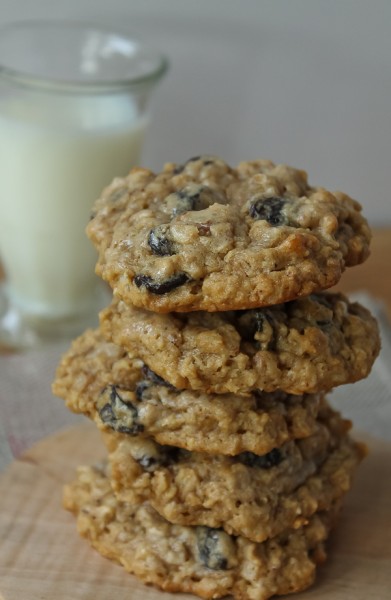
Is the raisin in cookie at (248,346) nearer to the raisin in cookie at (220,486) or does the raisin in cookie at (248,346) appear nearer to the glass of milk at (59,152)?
the raisin in cookie at (220,486)

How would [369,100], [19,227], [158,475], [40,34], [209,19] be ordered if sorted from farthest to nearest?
[369,100] → [209,19] → [40,34] → [19,227] → [158,475]

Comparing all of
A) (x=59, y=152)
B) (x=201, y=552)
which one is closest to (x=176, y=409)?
(x=201, y=552)

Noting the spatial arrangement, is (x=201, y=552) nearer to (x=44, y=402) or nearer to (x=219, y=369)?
(x=219, y=369)

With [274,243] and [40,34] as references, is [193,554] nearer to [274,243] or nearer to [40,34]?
[274,243]

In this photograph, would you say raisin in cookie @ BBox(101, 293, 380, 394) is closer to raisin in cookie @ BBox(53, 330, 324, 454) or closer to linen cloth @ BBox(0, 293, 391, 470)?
raisin in cookie @ BBox(53, 330, 324, 454)

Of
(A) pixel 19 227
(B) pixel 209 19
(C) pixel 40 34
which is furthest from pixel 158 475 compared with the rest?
(B) pixel 209 19

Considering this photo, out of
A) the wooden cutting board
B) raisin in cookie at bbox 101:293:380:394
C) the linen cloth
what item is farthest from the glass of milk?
raisin in cookie at bbox 101:293:380:394
